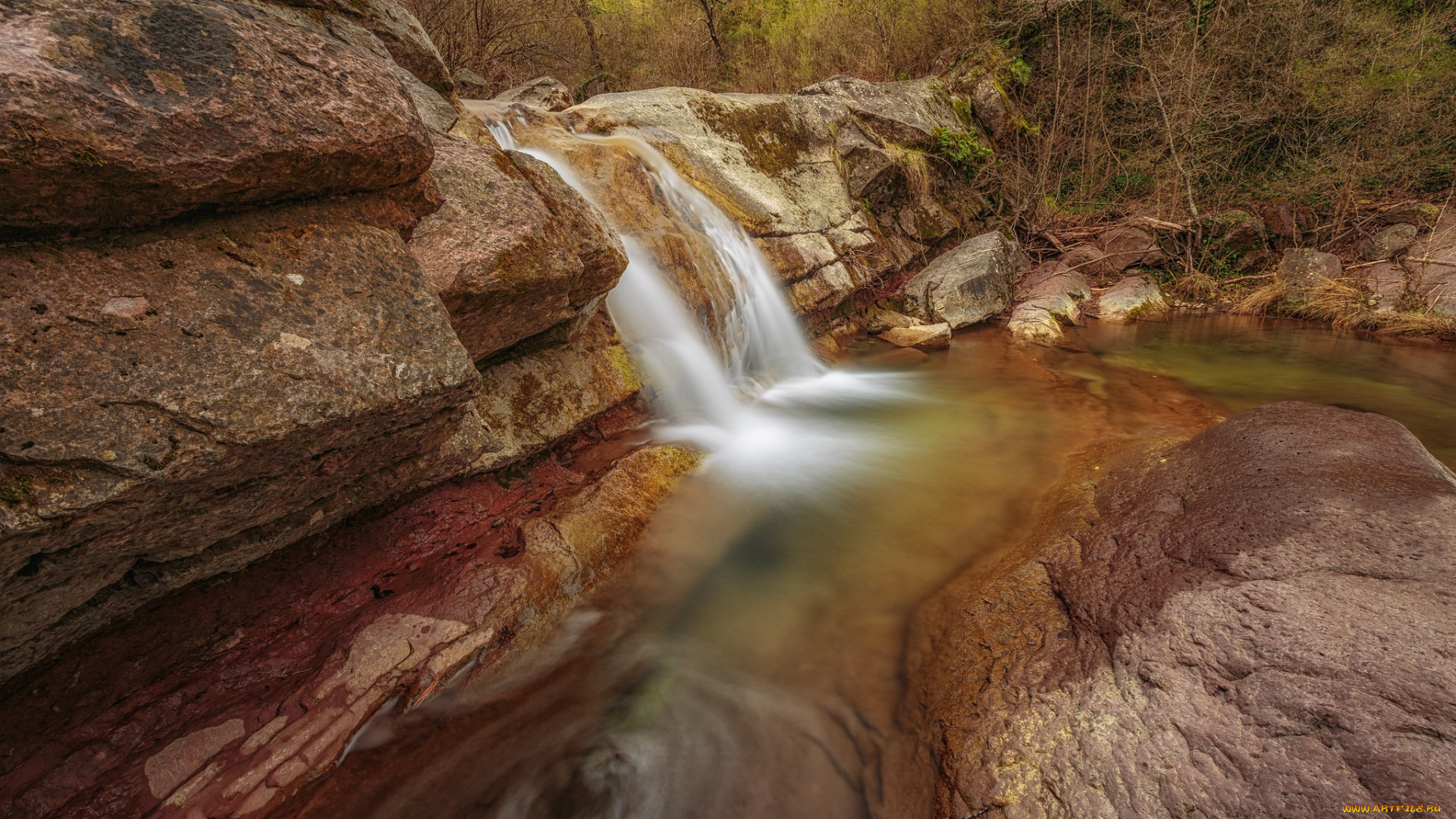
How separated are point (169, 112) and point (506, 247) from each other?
1.28 meters

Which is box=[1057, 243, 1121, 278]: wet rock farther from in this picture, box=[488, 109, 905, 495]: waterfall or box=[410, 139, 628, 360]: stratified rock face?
box=[410, 139, 628, 360]: stratified rock face

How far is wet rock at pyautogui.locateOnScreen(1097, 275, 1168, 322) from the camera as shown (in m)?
8.66

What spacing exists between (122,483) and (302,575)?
106cm

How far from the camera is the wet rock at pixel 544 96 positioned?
26.6ft

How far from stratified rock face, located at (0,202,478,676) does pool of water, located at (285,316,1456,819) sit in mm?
1005

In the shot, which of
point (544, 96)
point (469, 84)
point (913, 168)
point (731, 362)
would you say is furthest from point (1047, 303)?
point (469, 84)

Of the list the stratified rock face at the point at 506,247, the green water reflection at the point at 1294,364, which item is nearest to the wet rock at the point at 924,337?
the green water reflection at the point at 1294,364

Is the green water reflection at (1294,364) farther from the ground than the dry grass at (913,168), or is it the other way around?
the dry grass at (913,168)

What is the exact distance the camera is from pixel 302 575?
2426 millimetres

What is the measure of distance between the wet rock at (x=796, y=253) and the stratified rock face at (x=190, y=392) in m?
4.92

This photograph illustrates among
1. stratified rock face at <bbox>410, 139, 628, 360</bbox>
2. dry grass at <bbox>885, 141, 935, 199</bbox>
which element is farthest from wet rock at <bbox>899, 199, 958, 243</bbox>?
stratified rock face at <bbox>410, 139, 628, 360</bbox>

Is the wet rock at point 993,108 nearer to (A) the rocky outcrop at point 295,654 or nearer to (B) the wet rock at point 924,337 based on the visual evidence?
(B) the wet rock at point 924,337

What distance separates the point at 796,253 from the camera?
689 cm

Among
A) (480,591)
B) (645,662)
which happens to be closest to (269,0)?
(480,591)
